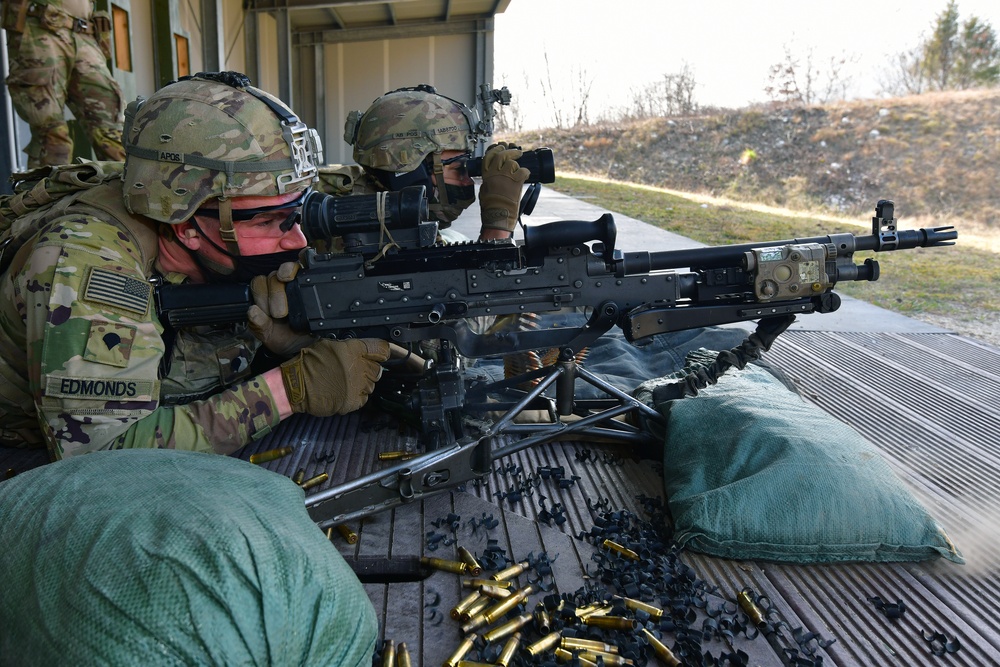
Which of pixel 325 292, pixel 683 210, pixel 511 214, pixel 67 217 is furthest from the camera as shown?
pixel 683 210

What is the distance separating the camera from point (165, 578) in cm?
141

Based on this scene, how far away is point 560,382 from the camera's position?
10.0 ft

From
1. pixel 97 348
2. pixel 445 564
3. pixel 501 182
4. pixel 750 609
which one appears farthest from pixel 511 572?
pixel 501 182

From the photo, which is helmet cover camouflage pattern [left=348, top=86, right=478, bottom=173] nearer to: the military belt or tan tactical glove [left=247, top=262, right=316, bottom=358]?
tan tactical glove [left=247, top=262, right=316, bottom=358]

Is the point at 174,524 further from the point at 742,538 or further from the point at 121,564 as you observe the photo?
the point at 742,538

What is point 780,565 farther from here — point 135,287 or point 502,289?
point 135,287

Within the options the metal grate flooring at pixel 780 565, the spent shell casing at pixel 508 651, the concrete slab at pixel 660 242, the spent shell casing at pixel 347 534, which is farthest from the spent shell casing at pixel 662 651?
the concrete slab at pixel 660 242

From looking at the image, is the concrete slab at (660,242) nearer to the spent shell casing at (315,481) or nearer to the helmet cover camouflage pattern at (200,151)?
the spent shell casing at (315,481)

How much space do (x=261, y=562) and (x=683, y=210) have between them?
1372 centimetres

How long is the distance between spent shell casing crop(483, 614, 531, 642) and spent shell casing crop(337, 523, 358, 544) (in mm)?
645

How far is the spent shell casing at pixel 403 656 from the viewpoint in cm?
194

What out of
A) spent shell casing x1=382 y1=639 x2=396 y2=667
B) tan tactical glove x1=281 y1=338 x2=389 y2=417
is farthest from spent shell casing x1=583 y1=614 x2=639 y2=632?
tan tactical glove x1=281 y1=338 x2=389 y2=417

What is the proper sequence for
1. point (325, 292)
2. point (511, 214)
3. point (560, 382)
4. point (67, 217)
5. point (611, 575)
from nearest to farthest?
point (611, 575) → point (67, 217) → point (325, 292) → point (560, 382) → point (511, 214)

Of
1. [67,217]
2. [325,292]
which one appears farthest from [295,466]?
[67,217]
